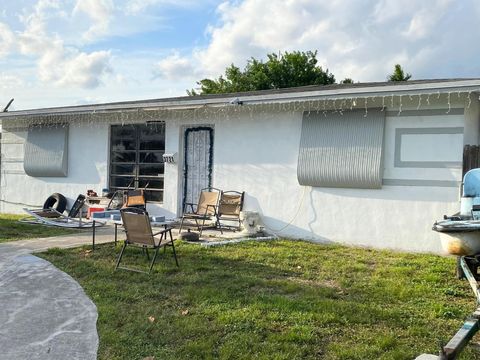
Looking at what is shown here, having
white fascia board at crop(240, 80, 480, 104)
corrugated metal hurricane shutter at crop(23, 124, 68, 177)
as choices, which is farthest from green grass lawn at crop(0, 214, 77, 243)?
white fascia board at crop(240, 80, 480, 104)

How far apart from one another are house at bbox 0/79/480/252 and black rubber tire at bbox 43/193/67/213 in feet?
0.93

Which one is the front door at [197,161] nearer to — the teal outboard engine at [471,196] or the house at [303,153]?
the house at [303,153]

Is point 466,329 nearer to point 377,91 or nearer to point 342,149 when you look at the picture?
point 377,91

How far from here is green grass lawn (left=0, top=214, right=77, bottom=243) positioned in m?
9.75

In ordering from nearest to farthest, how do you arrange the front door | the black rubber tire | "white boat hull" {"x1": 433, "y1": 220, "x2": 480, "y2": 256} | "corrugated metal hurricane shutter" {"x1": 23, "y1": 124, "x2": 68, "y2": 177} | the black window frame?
"white boat hull" {"x1": 433, "y1": 220, "x2": 480, "y2": 256}
the front door
the black window frame
the black rubber tire
"corrugated metal hurricane shutter" {"x1": 23, "y1": 124, "x2": 68, "y2": 177}

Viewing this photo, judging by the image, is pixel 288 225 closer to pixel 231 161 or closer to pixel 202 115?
pixel 231 161

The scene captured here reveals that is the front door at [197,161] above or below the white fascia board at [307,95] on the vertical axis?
below

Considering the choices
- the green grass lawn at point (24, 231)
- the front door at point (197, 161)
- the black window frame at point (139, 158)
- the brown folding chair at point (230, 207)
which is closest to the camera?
the green grass lawn at point (24, 231)

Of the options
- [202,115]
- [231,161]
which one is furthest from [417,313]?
[202,115]

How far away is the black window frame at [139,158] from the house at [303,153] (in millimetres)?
28

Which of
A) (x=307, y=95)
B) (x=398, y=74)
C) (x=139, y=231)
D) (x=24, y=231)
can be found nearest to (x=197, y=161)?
(x=307, y=95)

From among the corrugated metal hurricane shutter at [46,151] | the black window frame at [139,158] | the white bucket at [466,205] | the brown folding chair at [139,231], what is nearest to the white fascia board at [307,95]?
the black window frame at [139,158]

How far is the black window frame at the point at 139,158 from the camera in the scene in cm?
1218

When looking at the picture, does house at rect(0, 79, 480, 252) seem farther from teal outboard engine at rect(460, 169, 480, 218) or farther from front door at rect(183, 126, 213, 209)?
teal outboard engine at rect(460, 169, 480, 218)
